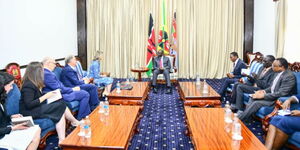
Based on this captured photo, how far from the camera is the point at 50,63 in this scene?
436 cm

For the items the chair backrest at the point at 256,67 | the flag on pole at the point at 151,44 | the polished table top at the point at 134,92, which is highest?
the flag on pole at the point at 151,44

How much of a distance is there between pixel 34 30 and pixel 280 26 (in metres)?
5.52

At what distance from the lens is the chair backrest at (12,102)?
11.5ft

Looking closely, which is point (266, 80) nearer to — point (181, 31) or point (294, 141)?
point (294, 141)

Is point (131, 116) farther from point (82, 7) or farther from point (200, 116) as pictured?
point (82, 7)

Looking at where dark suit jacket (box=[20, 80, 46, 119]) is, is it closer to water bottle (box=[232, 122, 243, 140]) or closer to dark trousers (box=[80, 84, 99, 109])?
dark trousers (box=[80, 84, 99, 109])

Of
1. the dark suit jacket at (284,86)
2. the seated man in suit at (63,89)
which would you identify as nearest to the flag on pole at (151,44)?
the seated man in suit at (63,89)

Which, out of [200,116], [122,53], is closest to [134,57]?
[122,53]

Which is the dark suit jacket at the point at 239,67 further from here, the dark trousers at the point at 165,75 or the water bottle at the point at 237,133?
the water bottle at the point at 237,133

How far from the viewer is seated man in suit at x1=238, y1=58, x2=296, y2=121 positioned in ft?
13.6

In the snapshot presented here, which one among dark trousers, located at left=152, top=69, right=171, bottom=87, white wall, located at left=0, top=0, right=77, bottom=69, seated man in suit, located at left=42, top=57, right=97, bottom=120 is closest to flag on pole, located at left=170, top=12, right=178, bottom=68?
dark trousers, located at left=152, top=69, right=171, bottom=87

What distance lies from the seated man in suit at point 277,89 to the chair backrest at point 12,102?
328 cm

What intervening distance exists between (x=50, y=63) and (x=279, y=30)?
4926mm

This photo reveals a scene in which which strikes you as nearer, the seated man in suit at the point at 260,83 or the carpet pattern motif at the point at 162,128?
the carpet pattern motif at the point at 162,128
